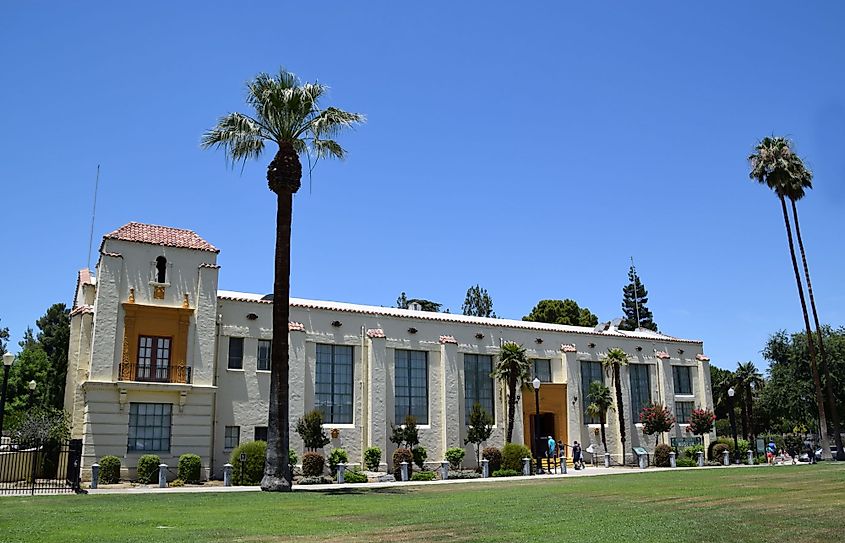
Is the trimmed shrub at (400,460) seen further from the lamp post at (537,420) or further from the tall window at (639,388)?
the tall window at (639,388)

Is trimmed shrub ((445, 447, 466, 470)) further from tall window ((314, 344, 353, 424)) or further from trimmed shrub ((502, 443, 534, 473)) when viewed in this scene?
tall window ((314, 344, 353, 424))

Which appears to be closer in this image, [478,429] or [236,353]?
[236,353]

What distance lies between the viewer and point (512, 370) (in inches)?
1599

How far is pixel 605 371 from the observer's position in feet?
155

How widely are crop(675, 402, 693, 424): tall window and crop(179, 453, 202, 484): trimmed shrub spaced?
32458 mm

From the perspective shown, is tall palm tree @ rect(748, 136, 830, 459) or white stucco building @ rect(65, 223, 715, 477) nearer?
white stucco building @ rect(65, 223, 715, 477)

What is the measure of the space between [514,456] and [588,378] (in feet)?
38.1

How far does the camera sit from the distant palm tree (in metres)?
40.2

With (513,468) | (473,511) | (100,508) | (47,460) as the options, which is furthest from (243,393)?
(473,511)

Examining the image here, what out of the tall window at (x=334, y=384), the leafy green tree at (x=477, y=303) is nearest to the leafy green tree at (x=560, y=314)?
the leafy green tree at (x=477, y=303)

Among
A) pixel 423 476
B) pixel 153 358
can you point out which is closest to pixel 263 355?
pixel 153 358

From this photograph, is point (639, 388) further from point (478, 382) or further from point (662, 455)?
point (478, 382)

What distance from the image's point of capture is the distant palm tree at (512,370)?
4024 centimetres

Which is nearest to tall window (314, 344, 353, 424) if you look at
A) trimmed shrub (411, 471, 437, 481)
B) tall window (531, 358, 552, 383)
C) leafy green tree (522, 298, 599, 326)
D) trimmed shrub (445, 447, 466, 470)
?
trimmed shrub (411, 471, 437, 481)
